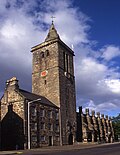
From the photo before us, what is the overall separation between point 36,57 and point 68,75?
9.21 m

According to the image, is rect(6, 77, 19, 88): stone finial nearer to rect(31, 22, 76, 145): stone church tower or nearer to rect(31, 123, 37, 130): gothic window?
rect(31, 123, 37, 130): gothic window

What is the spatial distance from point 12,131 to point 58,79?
1670 cm

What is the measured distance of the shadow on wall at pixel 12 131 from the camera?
145 ft

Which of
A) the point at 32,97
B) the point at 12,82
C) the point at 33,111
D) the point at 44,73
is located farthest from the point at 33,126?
the point at 44,73

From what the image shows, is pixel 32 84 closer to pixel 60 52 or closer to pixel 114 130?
pixel 60 52

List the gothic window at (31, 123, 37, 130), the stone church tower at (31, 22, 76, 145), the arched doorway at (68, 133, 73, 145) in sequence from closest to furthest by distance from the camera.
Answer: the gothic window at (31, 123, 37, 130) < the stone church tower at (31, 22, 76, 145) < the arched doorway at (68, 133, 73, 145)

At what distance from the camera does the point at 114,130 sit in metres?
98.3

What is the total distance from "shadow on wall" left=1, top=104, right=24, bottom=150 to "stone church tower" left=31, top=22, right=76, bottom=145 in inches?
475

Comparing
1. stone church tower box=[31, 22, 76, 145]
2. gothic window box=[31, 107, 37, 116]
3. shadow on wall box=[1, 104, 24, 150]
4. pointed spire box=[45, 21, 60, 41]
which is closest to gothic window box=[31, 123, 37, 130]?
gothic window box=[31, 107, 37, 116]

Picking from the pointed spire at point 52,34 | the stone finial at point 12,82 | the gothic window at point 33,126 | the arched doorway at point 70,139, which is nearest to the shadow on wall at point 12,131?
the gothic window at point 33,126

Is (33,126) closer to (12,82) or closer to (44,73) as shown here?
(12,82)

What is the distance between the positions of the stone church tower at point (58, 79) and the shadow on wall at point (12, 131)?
475 inches

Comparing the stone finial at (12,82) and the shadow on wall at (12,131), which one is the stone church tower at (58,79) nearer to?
the stone finial at (12,82)

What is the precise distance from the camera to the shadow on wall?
4407 centimetres
